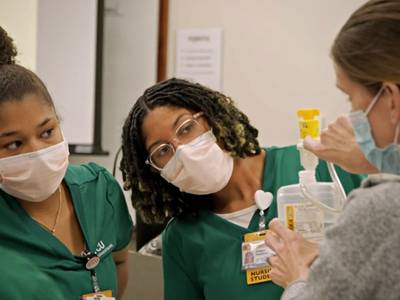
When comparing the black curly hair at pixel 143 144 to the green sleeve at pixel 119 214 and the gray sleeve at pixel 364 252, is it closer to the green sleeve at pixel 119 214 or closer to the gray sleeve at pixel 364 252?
the green sleeve at pixel 119 214

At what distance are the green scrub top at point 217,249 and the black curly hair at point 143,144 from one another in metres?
0.06

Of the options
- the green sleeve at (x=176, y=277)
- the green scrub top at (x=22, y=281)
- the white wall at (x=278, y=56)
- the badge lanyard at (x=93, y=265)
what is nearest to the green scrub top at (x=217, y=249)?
the green sleeve at (x=176, y=277)

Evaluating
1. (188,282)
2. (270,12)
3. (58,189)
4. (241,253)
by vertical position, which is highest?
(270,12)

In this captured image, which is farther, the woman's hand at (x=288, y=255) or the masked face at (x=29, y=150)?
the masked face at (x=29, y=150)

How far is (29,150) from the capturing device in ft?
4.45

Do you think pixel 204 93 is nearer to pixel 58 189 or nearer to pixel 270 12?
pixel 58 189

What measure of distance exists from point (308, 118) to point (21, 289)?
2.48 feet

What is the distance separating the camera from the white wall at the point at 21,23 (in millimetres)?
2099

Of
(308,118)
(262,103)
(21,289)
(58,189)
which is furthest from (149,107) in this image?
(262,103)

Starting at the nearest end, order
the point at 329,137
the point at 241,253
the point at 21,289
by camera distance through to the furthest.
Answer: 1. the point at 329,137
2. the point at 21,289
3. the point at 241,253

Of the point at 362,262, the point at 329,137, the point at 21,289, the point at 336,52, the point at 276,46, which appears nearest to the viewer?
the point at 362,262

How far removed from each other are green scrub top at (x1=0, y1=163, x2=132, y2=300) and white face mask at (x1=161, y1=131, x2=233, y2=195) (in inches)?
7.8

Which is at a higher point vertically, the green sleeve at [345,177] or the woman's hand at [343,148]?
the woman's hand at [343,148]

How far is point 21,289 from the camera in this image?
127 cm
